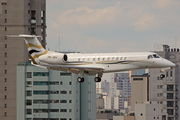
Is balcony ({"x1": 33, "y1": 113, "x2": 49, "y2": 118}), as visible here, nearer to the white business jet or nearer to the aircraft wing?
the white business jet

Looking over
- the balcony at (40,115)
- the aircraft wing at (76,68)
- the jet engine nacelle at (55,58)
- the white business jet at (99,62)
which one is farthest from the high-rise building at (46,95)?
the aircraft wing at (76,68)

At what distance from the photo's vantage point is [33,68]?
177m

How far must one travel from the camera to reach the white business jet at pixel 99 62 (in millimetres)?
94625

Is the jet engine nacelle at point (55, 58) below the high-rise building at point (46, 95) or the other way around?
the other way around

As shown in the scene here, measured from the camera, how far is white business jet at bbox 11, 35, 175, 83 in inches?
3725

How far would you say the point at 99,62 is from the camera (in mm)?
98188

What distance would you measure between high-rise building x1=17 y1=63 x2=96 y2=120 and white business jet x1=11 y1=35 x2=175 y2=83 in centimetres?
6660

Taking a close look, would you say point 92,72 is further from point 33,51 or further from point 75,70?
point 33,51

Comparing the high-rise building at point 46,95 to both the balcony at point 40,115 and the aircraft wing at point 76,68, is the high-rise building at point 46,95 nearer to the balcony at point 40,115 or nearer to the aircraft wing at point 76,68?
the balcony at point 40,115

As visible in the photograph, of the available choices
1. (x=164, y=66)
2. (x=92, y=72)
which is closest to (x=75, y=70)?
(x=92, y=72)

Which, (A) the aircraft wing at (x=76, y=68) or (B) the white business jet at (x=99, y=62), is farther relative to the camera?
(A) the aircraft wing at (x=76, y=68)

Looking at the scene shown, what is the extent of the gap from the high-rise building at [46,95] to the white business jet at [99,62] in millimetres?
66595

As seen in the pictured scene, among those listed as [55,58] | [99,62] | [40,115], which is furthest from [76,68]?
[40,115]

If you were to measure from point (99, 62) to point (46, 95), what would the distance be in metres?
79.0
